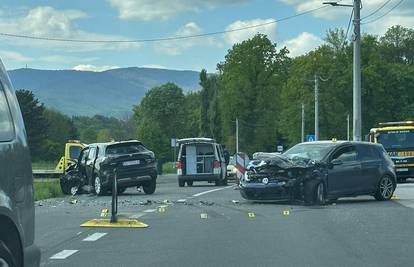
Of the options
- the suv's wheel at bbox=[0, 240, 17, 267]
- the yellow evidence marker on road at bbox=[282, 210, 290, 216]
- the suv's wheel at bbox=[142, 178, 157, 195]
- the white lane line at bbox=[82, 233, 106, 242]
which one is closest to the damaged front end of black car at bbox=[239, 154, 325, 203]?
the yellow evidence marker on road at bbox=[282, 210, 290, 216]

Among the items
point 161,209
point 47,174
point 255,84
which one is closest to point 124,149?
point 161,209

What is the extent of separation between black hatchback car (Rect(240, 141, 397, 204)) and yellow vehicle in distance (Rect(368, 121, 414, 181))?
1384cm

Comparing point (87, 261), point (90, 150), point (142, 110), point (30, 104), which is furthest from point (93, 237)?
point (142, 110)

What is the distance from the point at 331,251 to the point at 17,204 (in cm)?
517

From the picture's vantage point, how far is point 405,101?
269 feet

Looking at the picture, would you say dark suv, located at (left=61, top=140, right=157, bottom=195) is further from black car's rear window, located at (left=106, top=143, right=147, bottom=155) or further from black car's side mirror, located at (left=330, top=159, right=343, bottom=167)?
black car's side mirror, located at (left=330, top=159, right=343, bottom=167)

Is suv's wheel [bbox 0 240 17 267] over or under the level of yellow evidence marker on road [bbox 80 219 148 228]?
over

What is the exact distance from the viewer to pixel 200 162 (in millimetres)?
32156

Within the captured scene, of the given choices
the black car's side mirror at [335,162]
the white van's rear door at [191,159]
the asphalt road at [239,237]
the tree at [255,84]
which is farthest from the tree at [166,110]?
the asphalt road at [239,237]

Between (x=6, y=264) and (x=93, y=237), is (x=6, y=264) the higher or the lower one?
the higher one

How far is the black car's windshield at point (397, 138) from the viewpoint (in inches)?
1248

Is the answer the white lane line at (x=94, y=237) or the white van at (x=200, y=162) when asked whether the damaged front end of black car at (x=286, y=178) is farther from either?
the white van at (x=200, y=162)

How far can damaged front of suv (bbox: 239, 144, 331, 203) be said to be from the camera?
53.5 feet

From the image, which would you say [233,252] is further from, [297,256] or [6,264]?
[6,264]
